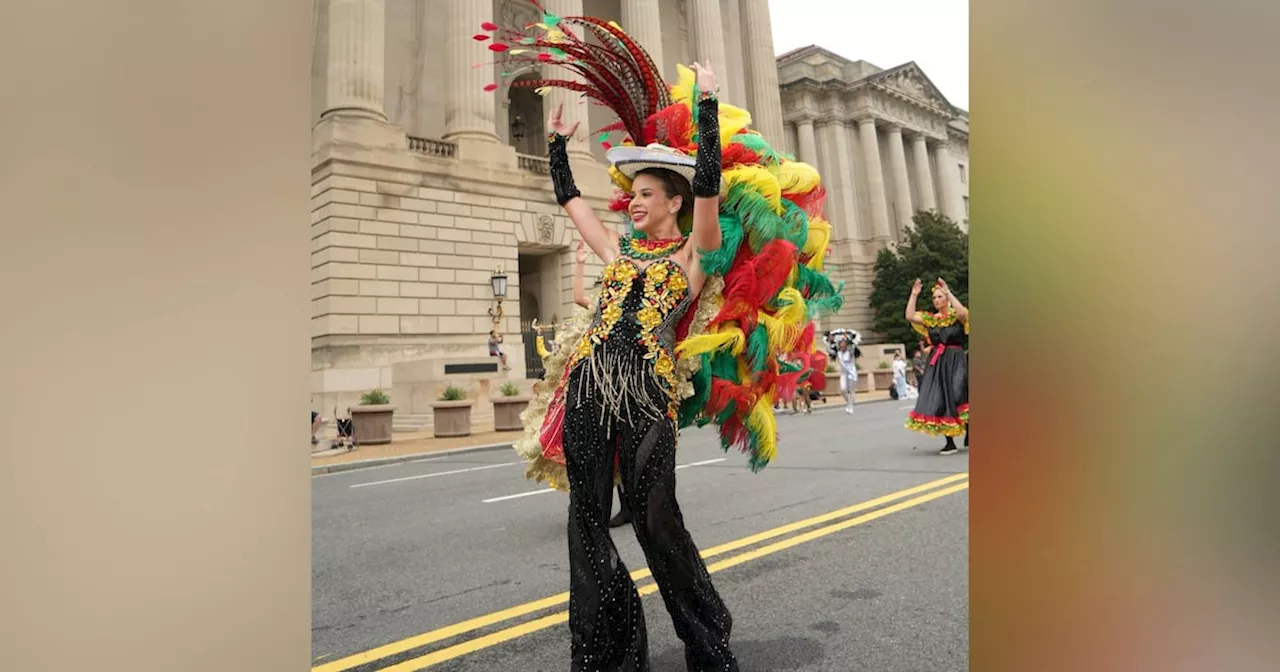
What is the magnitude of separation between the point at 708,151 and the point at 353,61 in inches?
753

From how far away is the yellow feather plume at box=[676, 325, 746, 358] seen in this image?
2.78m

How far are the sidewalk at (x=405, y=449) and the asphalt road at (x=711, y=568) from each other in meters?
3.38

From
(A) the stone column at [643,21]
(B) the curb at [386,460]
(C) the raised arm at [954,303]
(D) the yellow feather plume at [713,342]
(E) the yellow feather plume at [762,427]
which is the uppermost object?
(A) the stone column at [643,21]

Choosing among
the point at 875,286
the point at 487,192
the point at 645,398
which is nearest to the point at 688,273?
the point at 645,398

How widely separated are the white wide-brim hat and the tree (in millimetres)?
40243

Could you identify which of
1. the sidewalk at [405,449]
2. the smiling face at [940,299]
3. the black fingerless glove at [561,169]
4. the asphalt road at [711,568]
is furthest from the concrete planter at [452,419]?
the black fingerless glove at [561,169]

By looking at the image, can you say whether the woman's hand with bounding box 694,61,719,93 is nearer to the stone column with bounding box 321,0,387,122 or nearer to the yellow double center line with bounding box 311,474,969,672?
the yellow double center line with bounding box 311,474,969,672

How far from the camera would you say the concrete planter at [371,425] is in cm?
1477

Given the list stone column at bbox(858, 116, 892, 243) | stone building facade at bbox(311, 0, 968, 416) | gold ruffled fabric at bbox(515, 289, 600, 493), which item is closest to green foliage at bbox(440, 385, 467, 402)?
stone building facade at bbox(311, 0, 968, 416)

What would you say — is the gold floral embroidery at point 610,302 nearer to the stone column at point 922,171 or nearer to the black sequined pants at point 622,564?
the black sequined pants at point 622,564

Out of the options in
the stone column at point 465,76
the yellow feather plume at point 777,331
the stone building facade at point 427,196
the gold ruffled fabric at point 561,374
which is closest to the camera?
the gold ruffled fabric at point 561,374
